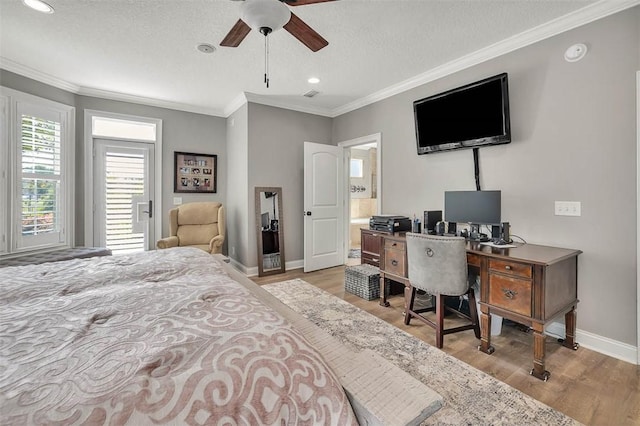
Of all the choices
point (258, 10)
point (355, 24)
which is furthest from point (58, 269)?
point (355, 24)

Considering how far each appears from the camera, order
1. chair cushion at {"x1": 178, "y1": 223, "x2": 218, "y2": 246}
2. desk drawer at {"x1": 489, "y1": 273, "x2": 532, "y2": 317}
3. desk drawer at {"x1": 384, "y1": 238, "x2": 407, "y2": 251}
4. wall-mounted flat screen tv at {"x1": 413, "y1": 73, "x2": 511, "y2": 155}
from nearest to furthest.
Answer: desk drawer at {"x1": 489, "y1": 273, "x2": 532, "y2": 317} → wall-mounted flat screen tv at {"x1": 413, "y1": 73, "x2": 511, "y2": 155} → desk drawer at {"x1": 384, "y1": 238, "x2": 407, "y2": 251} → chair cushion at {"x1": 178, "y1": 223, "x2": 218, "y2": 246}

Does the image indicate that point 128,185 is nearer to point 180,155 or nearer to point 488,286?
point 180,155

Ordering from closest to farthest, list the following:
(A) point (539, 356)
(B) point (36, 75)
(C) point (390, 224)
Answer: (A) point (539, 356), (C) point (390, 224), (B) point (36, 75)

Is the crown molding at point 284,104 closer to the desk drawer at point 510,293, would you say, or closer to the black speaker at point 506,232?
the black speaker at point 506,232

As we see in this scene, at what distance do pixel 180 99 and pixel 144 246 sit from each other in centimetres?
232

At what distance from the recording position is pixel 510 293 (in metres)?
2.09

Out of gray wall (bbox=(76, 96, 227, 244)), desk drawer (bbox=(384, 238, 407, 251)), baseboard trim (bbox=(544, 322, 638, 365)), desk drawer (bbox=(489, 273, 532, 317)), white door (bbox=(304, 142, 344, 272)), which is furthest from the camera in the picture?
white door (bbox=(304, 142, 344, 272))

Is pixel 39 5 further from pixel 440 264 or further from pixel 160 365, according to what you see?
pixel 440 264

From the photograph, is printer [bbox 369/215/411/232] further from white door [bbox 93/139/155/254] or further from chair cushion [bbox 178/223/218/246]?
white door [bbox 93/139/155/254]

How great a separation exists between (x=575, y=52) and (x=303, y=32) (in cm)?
221

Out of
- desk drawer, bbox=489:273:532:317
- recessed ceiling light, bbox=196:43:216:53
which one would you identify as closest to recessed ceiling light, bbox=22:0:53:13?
recessed ceiling light, bbox=196:43:216:53

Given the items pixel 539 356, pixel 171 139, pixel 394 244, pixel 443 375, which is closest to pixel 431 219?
pixel 394 244

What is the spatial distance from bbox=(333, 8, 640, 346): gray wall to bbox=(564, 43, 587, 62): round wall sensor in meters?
0.03

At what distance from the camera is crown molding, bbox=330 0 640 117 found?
86.7 inches
